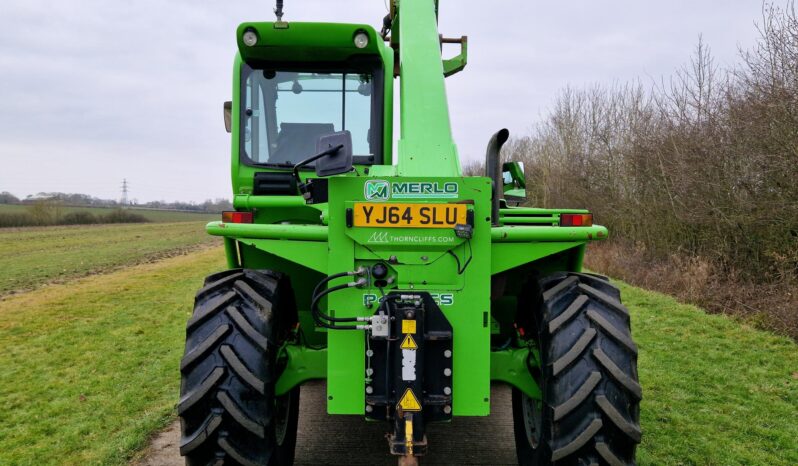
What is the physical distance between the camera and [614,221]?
18891 millimetres

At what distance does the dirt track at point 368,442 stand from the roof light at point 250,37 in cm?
295

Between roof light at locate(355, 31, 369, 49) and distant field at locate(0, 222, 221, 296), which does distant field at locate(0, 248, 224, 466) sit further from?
distant field at locate(0, 222, 221, 296)

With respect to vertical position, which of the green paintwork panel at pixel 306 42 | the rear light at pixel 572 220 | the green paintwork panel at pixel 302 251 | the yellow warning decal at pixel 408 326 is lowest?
the yellow warning decal at pixel 408 326

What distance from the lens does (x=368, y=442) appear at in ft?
15.4

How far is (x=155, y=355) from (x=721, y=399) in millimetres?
6386

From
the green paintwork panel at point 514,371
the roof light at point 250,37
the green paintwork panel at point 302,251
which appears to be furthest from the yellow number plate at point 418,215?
the roof light at point 250,37

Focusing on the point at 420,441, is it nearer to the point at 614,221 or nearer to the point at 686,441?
the point at 686,441

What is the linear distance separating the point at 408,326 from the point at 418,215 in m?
0.55

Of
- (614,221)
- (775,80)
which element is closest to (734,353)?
(775,80)

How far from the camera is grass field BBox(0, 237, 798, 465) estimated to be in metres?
4.78

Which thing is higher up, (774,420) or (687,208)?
(687,208)

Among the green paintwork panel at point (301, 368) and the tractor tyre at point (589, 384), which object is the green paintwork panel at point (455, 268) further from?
the green paintwork panel at point (301, 368)

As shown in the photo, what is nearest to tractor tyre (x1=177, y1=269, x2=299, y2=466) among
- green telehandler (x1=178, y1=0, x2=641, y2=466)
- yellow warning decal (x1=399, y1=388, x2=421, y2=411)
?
green telehandler (x1=178, y1=0, x2=641, y2=466)

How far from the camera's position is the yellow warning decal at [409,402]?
120 inches
